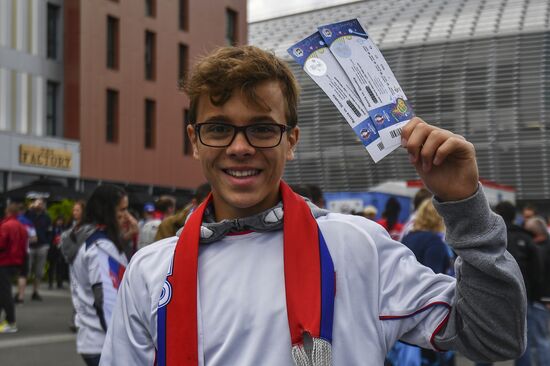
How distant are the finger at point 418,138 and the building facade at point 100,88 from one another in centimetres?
2583

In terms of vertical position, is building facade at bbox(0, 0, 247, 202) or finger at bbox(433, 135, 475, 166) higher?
building facade at bbox(0, 0, 247, 202)

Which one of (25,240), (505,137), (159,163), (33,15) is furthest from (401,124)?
(505,137)

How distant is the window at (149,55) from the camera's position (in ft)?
110

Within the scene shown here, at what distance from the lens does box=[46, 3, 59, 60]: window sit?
2966 centimetres

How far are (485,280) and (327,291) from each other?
378 millimetres

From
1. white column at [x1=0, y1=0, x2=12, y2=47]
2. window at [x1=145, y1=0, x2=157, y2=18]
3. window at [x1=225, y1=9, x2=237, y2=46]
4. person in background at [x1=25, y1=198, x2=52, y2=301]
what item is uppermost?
window at [x1=225, y1=9, x2=237, y2=46]

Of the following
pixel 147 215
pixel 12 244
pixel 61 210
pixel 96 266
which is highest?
pixel 61 210

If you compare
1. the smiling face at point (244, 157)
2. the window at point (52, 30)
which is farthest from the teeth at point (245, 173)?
the window at point (52, 30)

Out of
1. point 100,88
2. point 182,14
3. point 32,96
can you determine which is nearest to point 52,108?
point 32,96

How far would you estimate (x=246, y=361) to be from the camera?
1.94 metres

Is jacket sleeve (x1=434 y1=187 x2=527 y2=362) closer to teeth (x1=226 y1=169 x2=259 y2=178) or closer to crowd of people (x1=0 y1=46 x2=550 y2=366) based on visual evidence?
crowd of people (x1=0 y1=46 x2=550 y2=366)

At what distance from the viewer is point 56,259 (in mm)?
18781

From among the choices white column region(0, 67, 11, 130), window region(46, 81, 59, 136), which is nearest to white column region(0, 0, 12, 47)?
white column region(0, 67, 11, 130)

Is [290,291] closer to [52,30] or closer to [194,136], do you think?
[194,136]
